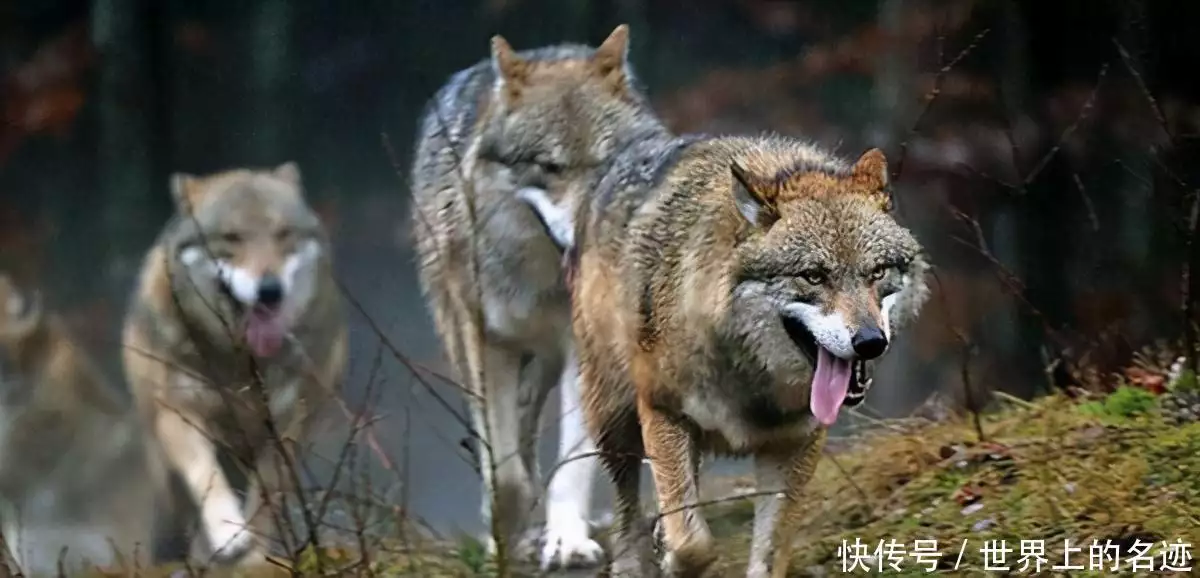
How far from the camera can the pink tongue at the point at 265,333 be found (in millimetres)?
4254

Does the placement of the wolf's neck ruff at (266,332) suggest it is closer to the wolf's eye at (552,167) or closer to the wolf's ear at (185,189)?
the wolf's ear at (185,189)

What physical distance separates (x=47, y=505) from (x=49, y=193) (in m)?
1.18

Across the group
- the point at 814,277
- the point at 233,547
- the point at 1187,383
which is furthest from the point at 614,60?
the point at 1187,383

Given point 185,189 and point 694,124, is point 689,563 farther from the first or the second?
point 185,189

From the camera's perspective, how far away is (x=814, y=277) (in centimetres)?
263

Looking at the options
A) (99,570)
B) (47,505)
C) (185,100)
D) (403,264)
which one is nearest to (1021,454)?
(403,264)

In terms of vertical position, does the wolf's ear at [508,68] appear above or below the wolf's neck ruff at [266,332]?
above

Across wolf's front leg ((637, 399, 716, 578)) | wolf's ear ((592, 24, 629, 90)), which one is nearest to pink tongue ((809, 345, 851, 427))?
wolf's front leg ((637, 399, 716, 578))

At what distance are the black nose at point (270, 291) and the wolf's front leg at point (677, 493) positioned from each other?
1.71 m

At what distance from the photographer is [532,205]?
391 cm

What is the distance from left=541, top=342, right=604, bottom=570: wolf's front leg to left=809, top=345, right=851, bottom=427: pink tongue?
1.00 metres

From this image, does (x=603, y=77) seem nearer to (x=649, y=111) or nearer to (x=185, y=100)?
(x=649, y=111)

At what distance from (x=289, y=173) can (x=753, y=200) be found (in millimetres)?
2361

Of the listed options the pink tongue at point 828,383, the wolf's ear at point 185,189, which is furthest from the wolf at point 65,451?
the pink tongue at point 828,383
